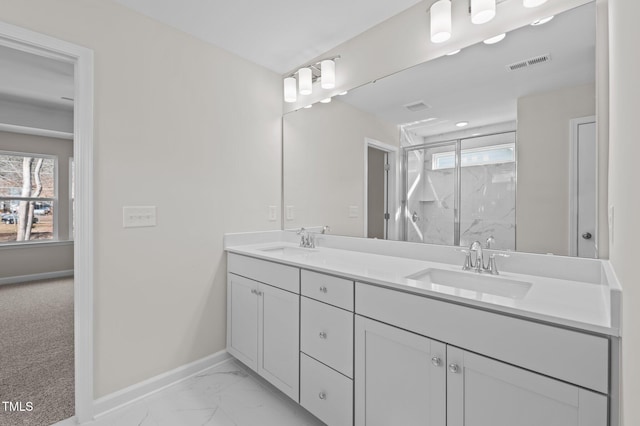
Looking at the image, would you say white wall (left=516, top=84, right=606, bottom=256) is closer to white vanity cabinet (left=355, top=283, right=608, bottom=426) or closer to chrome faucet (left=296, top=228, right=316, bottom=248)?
white vanity cabinet (left=355, top=283, right=608, bottom=426)

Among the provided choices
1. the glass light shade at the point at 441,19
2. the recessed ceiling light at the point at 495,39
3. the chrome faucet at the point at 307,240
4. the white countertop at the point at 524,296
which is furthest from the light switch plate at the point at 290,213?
the recessed ceiling light at the point at 495,39

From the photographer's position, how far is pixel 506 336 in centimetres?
93

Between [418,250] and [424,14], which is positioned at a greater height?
[424,14]

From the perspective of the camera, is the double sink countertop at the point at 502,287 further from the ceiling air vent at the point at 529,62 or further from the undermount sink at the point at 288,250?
the ceiling air vent at the point at 529,62

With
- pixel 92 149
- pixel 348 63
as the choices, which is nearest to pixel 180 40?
pixel 92 149

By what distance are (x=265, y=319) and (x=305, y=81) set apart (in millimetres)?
1743

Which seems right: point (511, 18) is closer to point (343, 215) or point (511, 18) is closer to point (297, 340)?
point (343, 215)

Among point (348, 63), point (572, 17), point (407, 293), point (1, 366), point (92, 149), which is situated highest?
point (348, 63)

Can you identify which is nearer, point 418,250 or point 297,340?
point 297,340

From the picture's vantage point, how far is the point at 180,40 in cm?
200

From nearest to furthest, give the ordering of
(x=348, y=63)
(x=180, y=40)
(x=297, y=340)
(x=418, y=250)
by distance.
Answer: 1. (x=297, y=340)
2. (x=418, y=250)
3. (x=180, y=40)
4. (x=348, y=63)

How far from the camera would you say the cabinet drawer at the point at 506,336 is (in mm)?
801

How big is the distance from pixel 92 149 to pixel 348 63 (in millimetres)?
1680

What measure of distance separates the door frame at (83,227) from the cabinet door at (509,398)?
71.0 inches
